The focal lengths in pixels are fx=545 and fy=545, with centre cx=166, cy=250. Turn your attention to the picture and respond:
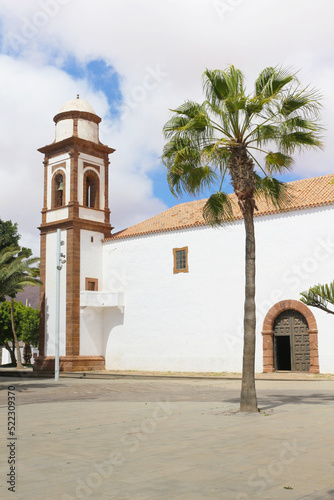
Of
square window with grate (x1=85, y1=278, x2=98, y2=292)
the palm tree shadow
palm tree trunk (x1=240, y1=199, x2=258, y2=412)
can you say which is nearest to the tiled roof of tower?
square window with grate (x1=85, y1=278, x2=98, y2=292)

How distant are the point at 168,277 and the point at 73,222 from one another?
6.32m

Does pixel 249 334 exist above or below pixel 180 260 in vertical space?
below

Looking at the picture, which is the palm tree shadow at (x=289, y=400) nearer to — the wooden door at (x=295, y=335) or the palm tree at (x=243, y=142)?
the palm tree at (x=243, y=142)

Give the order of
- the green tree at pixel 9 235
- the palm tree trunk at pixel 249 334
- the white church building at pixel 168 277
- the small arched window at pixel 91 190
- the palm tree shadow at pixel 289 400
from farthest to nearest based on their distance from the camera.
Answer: the green tree at pixel 9 235, the small arched window at pixel 91 190, the white church building at pixel 168 277, the palm tree shadow at pixel 289 400, the palm tree trunk at pixel 249 334

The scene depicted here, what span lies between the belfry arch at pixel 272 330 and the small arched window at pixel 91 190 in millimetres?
13191

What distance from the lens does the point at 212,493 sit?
4.87m

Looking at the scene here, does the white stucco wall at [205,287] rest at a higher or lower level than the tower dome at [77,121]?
lower

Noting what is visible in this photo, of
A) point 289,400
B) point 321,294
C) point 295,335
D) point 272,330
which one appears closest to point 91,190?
point 272,330

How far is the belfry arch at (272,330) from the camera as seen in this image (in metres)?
23.3

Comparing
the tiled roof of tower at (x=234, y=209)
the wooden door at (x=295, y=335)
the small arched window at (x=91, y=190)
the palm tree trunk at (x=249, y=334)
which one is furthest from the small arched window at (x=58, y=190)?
the palm tree trunk at (x=249, y=334)

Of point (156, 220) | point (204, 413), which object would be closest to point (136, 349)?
point (156, 220)

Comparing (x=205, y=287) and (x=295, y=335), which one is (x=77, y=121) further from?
(x=295, y=335)

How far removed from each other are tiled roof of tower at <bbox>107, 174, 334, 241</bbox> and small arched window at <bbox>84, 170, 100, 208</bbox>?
235 cm

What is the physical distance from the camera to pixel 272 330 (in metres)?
24.8
